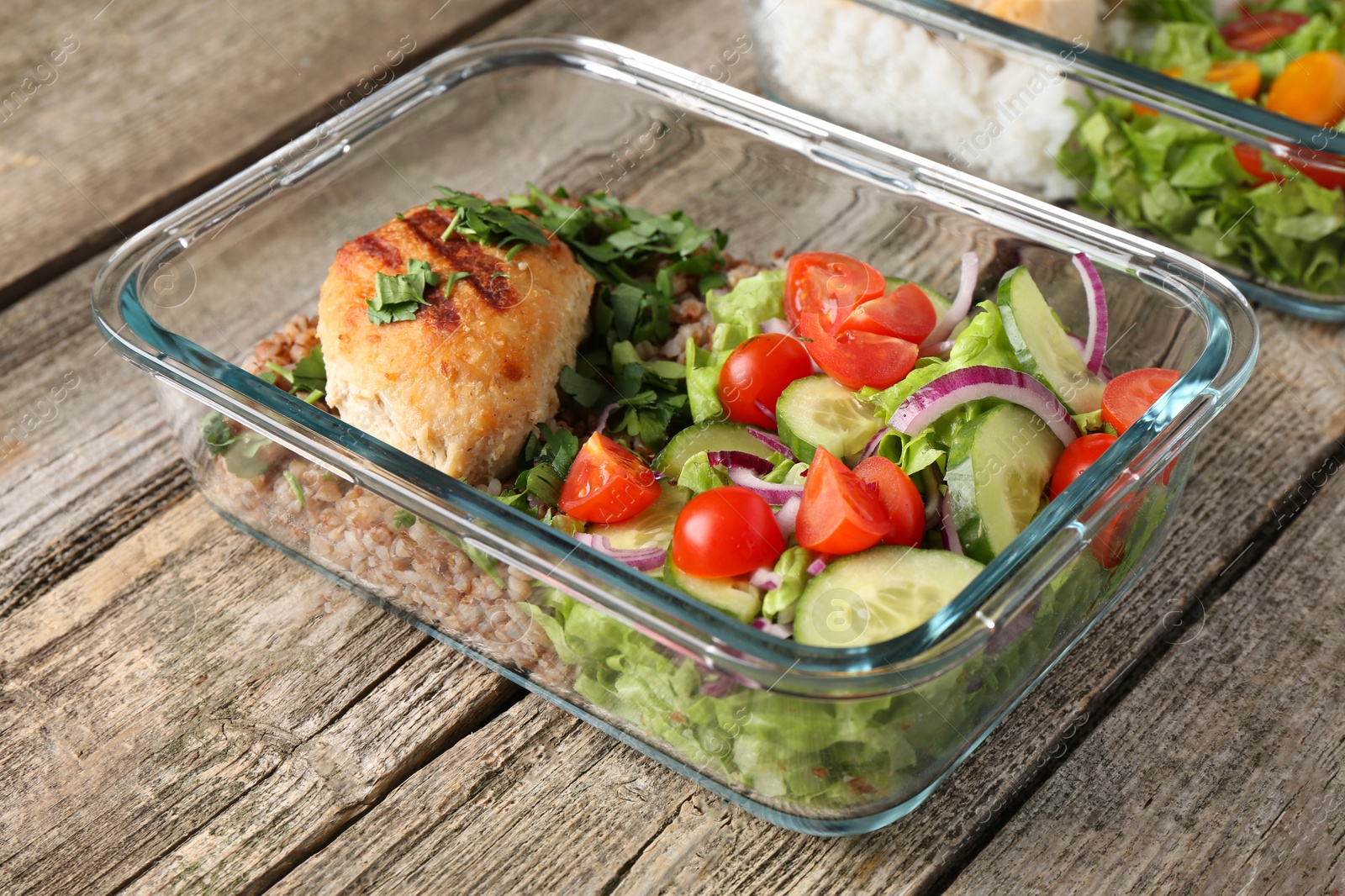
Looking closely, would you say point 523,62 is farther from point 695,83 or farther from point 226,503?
point 226,503

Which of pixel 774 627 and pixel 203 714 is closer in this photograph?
pixel 774 627

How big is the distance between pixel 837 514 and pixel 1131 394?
56 cm

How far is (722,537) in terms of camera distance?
1751mm

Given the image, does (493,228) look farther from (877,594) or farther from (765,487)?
(877,594)

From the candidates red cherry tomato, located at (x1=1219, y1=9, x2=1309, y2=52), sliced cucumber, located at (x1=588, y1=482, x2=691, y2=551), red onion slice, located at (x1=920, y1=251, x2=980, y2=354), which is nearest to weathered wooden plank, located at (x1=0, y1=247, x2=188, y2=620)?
sliced cucumber, located at (x1=588, y1=482, x2=691, y2=551)

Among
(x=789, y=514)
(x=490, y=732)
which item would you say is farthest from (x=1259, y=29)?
(x=490, y=732)

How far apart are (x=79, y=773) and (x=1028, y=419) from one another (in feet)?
5.26

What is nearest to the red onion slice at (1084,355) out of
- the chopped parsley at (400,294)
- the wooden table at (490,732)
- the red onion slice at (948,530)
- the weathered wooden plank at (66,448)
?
the wooden table at (490,732)

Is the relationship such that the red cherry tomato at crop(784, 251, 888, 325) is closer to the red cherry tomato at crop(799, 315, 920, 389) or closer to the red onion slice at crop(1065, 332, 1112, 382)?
the red cherry tomato at crop(799, 315, 920, 389)

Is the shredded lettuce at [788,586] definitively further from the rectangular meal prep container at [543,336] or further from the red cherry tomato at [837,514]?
the rectangular meal prep container at [543,336]

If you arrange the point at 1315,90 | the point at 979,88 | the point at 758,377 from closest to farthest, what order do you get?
the point at 758,377 < the point at 1315,90 < the point at 979,88

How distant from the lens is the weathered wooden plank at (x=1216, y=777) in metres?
1.76

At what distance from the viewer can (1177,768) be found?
1885 mm

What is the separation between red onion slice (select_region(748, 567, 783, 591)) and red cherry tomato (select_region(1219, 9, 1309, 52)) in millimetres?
2270
